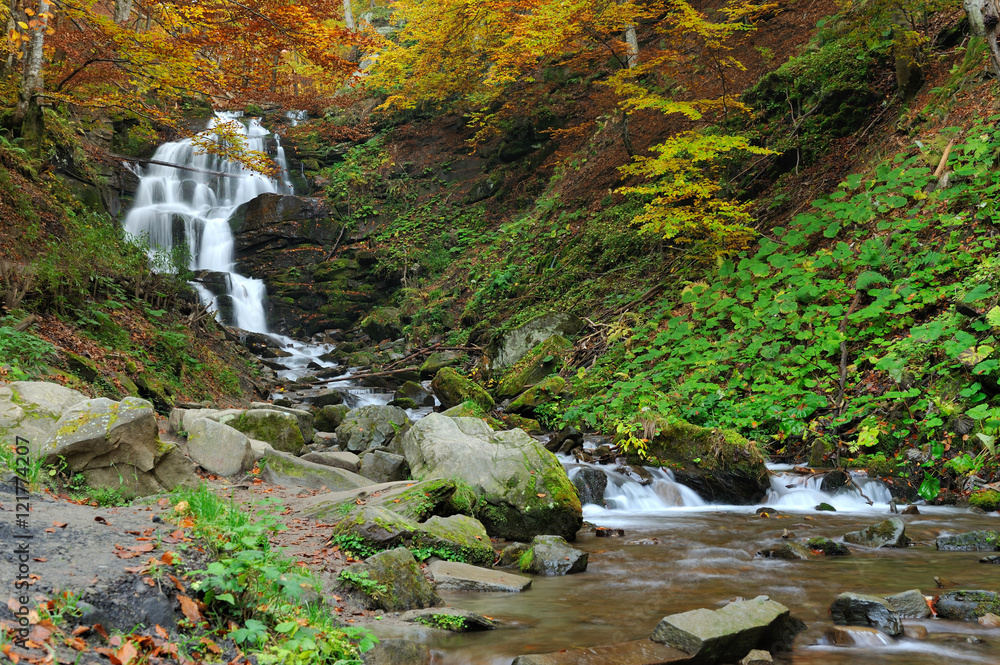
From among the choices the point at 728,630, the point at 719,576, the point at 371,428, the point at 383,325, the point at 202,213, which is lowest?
the point at 719,576

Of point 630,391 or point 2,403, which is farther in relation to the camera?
point 630,391

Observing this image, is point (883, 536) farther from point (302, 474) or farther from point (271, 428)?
point (271, 428)

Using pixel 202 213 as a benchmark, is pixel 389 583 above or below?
below

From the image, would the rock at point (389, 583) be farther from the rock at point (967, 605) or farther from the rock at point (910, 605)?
the rock at point (967, 605)

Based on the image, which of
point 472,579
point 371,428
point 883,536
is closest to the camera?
point 472,579

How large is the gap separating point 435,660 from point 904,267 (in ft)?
26.4

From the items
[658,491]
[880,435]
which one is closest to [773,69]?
[880,435]

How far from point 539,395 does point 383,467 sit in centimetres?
409

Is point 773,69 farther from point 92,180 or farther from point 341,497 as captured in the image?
point 92,180

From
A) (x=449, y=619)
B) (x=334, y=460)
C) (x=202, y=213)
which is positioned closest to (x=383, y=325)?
(x=202, y=213)

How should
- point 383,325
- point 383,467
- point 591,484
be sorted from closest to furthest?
point 383,467 → point 591,484 → point 383,325

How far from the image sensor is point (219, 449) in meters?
6.80

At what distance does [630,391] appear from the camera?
959cm

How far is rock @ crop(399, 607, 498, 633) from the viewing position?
382 cm
